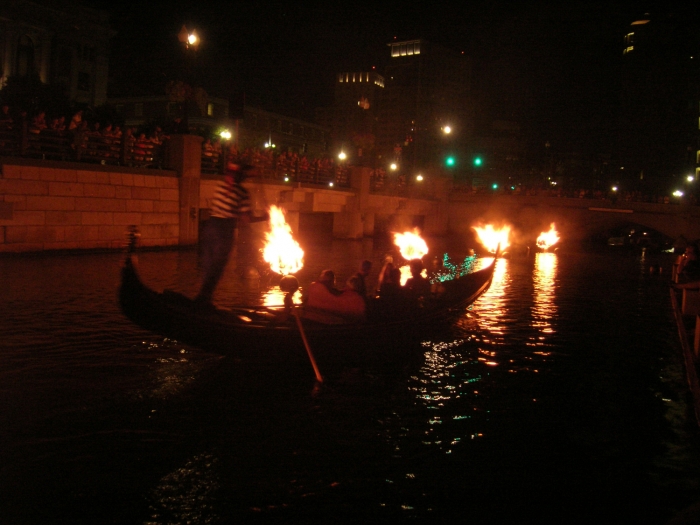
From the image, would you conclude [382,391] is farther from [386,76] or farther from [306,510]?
[386,76]

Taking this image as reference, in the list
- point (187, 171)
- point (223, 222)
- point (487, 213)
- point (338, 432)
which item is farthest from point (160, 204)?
point (487, 213)

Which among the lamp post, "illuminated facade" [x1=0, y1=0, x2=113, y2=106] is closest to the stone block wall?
the lamp post

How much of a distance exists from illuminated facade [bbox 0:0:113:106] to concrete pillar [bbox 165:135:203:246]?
Result: 1924 cm

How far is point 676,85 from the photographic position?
2948 inches

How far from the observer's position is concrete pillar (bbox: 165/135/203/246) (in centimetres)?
2158

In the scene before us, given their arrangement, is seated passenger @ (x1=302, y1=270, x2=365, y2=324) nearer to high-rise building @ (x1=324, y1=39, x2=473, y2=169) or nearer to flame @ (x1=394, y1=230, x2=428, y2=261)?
flame @ (x1=394, y1=230, x2=428, y2=261)

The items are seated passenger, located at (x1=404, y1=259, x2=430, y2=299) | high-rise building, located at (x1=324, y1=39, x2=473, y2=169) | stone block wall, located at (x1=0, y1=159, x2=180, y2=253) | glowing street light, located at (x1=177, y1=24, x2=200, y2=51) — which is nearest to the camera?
seated passenger, located at (x1=404, y1=259, x2=430, y2=299)

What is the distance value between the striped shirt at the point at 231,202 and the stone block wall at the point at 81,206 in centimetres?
1069

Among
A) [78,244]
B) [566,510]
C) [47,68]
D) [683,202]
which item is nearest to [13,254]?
[78,244]

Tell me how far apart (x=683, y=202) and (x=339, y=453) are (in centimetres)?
4028

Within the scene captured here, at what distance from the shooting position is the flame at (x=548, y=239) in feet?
118

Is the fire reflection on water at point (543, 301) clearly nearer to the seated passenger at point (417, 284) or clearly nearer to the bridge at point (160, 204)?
the seated passenger at point (417, 284)

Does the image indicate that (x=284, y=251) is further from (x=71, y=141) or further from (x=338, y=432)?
(x=338, y=432)

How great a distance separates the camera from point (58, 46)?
4131cm
